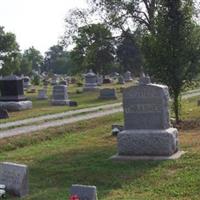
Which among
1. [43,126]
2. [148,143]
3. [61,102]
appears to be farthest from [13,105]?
[148,143]

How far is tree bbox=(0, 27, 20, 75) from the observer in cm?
7200

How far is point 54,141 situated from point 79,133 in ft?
5.88

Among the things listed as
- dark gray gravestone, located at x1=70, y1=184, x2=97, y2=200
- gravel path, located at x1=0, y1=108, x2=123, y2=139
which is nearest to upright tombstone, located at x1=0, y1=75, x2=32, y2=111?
gravel path, located at x1=0, y1=108, x2=123, y2=139

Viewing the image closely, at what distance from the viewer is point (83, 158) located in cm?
1216

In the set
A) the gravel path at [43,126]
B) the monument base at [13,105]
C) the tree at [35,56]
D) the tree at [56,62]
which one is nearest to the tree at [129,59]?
the monument base at [13,105]

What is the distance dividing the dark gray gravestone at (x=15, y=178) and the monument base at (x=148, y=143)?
3.56m

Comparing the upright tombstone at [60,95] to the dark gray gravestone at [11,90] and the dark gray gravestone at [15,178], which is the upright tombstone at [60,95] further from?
the dark gray gravestone at [15,178]

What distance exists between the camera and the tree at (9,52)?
7200cm

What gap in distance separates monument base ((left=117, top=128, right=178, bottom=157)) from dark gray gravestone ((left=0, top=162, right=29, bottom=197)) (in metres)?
3.56

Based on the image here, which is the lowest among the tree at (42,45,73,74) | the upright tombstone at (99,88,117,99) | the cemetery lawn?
the cemetery lawn

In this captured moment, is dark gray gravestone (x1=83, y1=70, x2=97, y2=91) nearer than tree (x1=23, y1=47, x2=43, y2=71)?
Yes

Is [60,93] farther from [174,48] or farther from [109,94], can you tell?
[174,48]

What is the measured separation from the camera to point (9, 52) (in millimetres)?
73875

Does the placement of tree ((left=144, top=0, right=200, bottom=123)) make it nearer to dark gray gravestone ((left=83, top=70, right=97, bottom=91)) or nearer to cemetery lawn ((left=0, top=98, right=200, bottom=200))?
cemetery lawn ((left=0, top=98, right=200, bottom=200))
